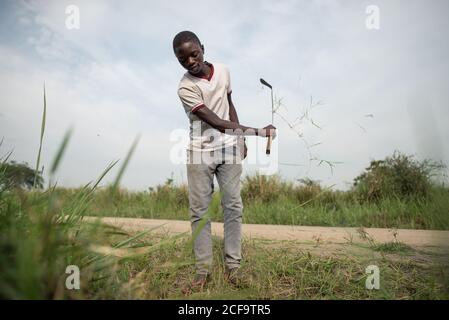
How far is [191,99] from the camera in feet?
9.50

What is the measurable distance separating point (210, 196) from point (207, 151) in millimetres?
330

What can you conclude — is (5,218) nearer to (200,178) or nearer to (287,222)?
(200,178)

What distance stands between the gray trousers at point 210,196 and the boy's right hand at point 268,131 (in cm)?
25

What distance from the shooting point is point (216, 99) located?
301 centimetres

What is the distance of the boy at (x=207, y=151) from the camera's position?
286 centimetres

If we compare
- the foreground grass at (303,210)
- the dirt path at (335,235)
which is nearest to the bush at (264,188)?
the foreground grass at (303,210)

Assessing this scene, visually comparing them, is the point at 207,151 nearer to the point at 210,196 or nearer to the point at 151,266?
the point at 210,196

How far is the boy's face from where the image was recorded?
9.44 feet

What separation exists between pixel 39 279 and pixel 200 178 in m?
1.63

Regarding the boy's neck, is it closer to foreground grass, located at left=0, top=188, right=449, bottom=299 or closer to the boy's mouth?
the boy's mouth

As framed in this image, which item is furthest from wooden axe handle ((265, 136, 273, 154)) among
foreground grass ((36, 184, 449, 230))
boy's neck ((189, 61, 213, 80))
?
foreground grass ((36, 184, 449, 230))

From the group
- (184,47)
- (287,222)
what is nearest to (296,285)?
(184,47)

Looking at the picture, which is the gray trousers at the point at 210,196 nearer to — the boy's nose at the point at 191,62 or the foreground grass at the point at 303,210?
the boy's nose at the point at 191,62
